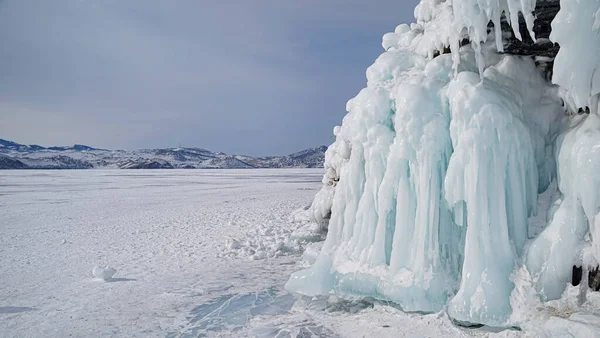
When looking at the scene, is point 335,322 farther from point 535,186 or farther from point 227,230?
point 227,230

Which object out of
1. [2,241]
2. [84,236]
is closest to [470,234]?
[84,236]

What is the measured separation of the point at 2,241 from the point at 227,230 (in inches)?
257

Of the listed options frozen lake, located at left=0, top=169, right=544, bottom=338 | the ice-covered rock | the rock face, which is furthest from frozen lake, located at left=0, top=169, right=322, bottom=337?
the rock face

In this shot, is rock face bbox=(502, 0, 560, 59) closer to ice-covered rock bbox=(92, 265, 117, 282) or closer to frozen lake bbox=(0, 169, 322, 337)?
frozen lake bbox=(0, 169, 322, 337)

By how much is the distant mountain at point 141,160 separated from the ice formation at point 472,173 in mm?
106540

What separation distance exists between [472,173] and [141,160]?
405 feet

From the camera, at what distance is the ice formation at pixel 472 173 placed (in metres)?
4.37

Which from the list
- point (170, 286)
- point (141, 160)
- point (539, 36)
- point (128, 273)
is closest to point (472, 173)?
point (539, 36)

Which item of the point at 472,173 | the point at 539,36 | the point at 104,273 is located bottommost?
the point at 104,273

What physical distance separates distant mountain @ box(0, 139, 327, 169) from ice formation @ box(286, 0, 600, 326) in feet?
350

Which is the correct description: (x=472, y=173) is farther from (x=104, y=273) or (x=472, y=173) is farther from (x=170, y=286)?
(x=104, y=273)

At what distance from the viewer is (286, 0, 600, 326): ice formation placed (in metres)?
4.37

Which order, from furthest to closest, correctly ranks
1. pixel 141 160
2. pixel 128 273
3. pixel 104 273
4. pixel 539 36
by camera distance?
1. pixel 141 160
2. pixel 128 273
3. pixel 104 273
4. pixel 539 36

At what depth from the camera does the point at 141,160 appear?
11569cm
